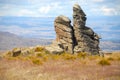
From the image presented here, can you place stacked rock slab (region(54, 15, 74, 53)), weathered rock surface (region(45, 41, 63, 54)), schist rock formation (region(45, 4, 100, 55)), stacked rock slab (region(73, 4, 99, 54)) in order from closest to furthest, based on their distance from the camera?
weathered rock surface (region(45, 41, 63, 54)) < stacked rock slab (region(54, 15, 74, 53)) < schist rock formation (region(45, 4, 100, 55)) < stacked rock slab (region(73, 4, 99, 54))

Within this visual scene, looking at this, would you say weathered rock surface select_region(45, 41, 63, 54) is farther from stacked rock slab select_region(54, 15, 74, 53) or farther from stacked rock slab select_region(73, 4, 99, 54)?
stacked rock slab select_region(73, 4, 99, 54)

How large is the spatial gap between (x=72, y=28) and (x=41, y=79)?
46.7 meters

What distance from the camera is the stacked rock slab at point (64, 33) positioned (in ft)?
213

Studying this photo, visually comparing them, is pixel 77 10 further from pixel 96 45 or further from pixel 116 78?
pixel 116 78

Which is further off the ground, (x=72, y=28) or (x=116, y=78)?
(x=116, y=78)

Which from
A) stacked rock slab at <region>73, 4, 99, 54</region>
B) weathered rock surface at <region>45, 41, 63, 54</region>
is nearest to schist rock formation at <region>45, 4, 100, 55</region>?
stacked rock slab at <region>73, 4, 99, 54</region>

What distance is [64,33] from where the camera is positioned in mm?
67188

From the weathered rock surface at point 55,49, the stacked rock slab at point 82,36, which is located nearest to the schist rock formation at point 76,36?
the stacked rock slab at point 82,36

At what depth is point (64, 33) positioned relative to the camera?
220ft

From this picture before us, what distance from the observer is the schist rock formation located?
65125 mm

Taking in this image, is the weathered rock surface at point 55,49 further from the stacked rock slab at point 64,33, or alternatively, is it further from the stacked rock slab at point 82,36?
the stacked rock slab at point 82,36

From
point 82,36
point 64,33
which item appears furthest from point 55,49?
point 82,36

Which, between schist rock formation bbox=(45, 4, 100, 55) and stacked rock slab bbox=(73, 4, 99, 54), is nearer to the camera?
schist rock formation bbox=(45, 4, 100, 55)

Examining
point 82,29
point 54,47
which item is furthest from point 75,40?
point 54,47
